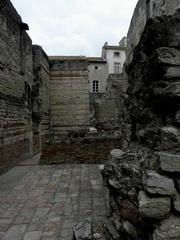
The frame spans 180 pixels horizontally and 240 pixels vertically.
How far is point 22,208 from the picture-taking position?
421 cm

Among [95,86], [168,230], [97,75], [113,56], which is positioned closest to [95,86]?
[95,86]

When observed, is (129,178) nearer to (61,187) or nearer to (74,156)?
(61,187)

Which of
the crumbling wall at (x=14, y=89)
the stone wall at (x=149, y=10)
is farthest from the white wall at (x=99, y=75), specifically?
the stone wall at (x=149, y=10)

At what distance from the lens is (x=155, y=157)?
7.71ft

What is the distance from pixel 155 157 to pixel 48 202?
2.88 metres

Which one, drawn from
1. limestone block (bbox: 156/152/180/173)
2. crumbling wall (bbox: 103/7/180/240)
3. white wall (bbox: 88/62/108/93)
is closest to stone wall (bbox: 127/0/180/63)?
crumbling wall (bbox: 103/7/180/240)

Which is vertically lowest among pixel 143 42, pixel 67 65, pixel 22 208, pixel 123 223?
pixel 22 208

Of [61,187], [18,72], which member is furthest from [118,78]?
[61,187]

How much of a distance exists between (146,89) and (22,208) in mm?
3157

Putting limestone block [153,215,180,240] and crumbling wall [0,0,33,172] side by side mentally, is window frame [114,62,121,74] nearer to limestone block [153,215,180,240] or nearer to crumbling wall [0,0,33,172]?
crumbling wall [0,0,33,172]

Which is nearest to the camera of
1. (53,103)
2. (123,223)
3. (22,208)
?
(123,223)

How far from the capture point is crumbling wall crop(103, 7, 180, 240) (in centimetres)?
215

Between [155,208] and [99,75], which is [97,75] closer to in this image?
[99,75]

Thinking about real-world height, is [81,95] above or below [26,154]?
above
